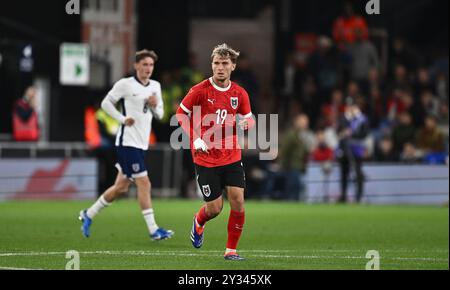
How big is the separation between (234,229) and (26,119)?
13.7 meters

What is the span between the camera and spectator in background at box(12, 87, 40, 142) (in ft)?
81.8

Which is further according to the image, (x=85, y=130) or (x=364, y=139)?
(x=85, y=130)

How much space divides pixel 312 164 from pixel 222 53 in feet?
50.6

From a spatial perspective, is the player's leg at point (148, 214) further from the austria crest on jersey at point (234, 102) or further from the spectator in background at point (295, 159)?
the spectator in background at point (295, 159)

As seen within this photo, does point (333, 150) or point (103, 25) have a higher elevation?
point (103, 25)

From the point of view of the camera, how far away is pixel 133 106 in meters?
15.9

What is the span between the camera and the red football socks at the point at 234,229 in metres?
12.5

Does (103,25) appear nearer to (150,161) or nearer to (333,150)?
(150,161)

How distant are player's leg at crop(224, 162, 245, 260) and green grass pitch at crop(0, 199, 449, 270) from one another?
208mm

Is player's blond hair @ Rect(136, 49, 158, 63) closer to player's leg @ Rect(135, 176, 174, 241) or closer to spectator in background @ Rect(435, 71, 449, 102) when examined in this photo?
player's leg @ Rect(135, 176, 174, 241)

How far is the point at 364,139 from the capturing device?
26703 mm

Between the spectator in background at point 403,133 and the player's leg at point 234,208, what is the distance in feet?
49.6

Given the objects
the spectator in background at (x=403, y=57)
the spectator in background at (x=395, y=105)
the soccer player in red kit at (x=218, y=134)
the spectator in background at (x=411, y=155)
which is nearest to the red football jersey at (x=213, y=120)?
the soccer player in red kit at (x=218, y=134)
